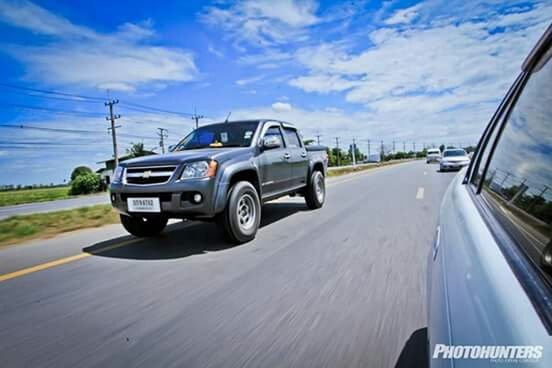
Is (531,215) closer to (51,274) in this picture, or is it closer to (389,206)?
(51,274)

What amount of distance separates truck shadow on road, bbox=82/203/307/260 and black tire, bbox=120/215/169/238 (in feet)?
0.50

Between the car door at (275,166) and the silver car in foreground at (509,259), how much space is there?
387 centimetres

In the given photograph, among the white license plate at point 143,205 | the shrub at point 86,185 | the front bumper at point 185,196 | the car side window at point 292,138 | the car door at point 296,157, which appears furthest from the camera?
the shrub at point 86,185

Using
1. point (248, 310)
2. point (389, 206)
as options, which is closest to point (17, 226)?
point (248, 310)

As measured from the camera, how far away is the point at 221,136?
5656mm

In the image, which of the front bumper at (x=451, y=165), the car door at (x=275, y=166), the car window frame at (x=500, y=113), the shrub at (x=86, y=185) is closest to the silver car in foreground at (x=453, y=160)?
the front bumper at (x=451, y=165)

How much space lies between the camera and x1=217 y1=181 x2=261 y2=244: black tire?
14.3ft

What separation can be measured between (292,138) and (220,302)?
15.1 feet

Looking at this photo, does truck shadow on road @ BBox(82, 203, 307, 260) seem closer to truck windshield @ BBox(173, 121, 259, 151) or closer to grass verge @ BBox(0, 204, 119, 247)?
truck windshield @ BBox(173, 121, 259, 151)

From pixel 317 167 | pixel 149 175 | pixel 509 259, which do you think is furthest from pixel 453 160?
pixel 509 259

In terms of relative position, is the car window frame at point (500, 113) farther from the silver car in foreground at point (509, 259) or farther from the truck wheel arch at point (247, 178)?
the truck wheel arch at point (247, 178)

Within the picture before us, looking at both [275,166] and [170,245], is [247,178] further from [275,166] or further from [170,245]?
[170,245]

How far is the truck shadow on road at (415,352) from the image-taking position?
1.82 meters

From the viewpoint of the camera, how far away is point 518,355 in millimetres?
570
